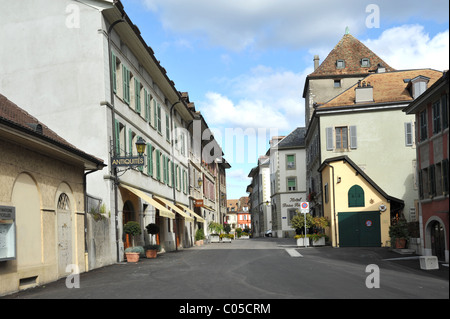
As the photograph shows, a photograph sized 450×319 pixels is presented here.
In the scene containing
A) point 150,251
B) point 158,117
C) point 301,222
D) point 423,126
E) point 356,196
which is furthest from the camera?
point 301,222

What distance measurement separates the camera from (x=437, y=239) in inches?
787

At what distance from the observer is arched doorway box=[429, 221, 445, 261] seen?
19.4 meters

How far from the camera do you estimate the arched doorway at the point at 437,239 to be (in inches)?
764

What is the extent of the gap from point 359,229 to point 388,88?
38.0 ft

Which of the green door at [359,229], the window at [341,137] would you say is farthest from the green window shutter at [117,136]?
the window at [341,137]

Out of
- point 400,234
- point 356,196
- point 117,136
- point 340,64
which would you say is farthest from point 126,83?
point 340,64

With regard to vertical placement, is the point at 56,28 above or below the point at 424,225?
above

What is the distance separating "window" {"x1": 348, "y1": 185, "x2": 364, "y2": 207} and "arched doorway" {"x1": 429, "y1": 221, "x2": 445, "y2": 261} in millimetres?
10314

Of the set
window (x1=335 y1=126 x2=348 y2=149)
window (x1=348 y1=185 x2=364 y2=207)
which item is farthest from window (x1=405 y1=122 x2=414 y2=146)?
window (x1=348 y1=185 x2=364 y2=207)

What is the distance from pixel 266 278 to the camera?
12.8 m

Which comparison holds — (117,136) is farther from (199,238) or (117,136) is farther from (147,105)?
(199,238)
